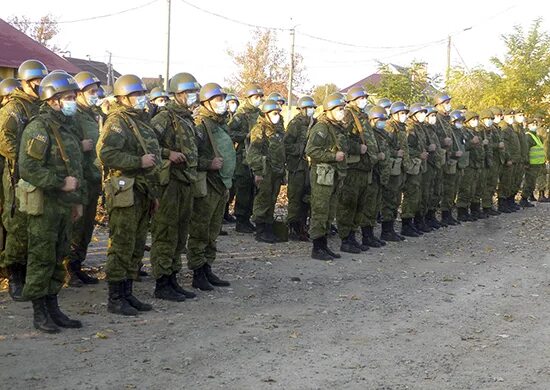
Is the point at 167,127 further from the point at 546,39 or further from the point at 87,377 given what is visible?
the point at 546,39

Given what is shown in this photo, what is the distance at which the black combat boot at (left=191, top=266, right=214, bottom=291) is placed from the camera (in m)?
7.75

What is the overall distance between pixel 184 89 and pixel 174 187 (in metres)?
1.05

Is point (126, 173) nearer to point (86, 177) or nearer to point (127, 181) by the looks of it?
point (127, 181)

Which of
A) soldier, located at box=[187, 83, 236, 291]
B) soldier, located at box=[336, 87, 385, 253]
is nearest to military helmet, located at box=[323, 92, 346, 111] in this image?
soldier, located at box=[336, 87, 385, 253]

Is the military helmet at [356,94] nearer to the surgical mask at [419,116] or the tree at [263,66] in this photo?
the surgical mask at [419,116]

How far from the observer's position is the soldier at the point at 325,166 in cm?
961

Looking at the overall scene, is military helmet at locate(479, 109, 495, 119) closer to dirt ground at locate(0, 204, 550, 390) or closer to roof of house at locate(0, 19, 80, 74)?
dirt ground at locate(0, 204, 550, 390)

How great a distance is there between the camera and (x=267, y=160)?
1066 centimetres

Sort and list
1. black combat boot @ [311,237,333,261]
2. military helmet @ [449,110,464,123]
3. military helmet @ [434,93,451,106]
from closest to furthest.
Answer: black combat boot @ [311,237,333,261] → military helmet @ [434,93,451,106] → military helmet @ [449,110,464,123]

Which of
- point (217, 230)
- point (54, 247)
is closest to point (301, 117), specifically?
point (217, 230)

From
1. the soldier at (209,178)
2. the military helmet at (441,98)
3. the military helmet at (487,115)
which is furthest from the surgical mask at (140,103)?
the military helmet at (487,115)

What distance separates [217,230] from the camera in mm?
7910

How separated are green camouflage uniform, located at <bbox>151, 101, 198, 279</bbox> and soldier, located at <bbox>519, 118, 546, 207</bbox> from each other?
12.2 metres

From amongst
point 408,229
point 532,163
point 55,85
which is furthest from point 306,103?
point 532,163
